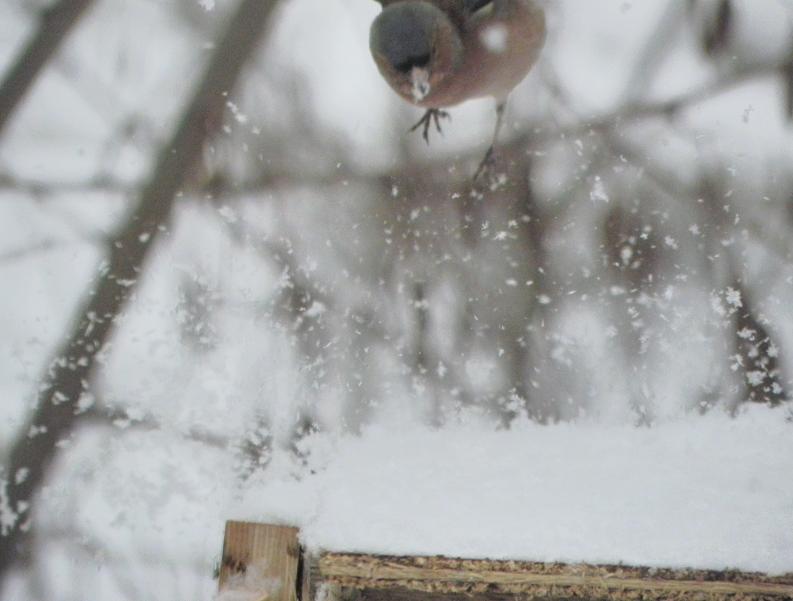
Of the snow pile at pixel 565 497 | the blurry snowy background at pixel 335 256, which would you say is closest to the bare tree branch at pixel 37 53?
the blurry snowy background at pixel 335 256

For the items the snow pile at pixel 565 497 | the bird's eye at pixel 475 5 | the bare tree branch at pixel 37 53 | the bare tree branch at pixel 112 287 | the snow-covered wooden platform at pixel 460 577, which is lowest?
the snow-covered wooden platform at pixel 460 577

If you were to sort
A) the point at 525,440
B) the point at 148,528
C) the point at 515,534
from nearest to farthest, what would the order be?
the point at 515,534
the point at 525,440
the point at 148,528

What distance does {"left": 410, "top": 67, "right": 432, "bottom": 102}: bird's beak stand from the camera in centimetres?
112

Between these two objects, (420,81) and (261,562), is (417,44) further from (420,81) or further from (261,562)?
(261,562)

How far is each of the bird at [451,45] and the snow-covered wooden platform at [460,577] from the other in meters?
0.72

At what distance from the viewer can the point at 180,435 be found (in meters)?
1.41

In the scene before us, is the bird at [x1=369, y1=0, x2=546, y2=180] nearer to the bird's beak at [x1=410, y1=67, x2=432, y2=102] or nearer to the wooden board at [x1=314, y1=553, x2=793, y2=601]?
the bird's beak at [x1=410, y1=67, x2=432, y2=102]

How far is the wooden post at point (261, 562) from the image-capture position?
2.95ft

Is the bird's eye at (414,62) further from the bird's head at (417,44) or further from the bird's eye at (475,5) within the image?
the bird's eye at (475,5)

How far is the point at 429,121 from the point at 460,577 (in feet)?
2.93

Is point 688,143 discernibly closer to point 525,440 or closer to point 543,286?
point 543,286

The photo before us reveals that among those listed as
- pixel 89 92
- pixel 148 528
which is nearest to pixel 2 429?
pixel 148 528

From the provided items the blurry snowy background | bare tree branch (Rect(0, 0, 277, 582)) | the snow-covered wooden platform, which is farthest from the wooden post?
bare tree branch (Rect(0, 0, 277, 582))

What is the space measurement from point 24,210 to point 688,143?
53.3 inches
